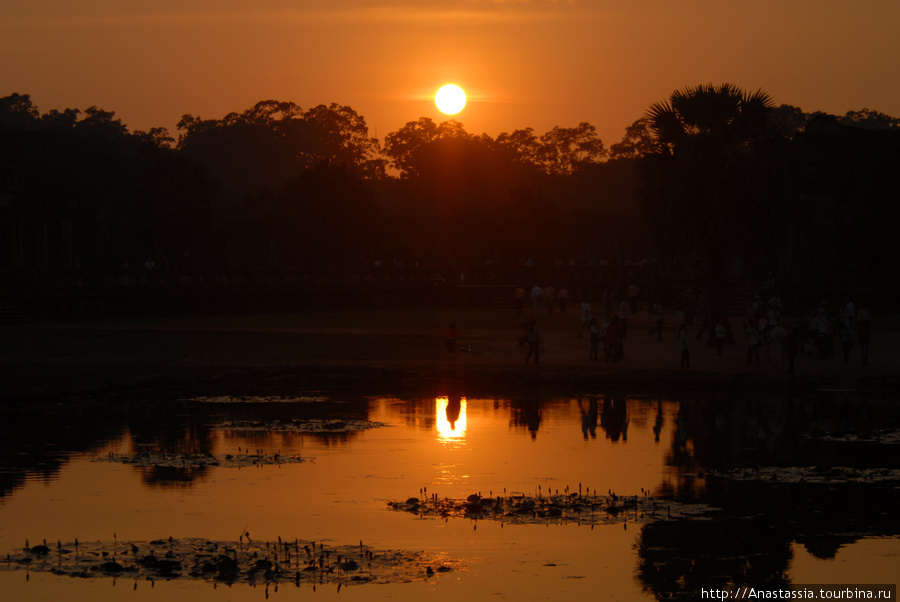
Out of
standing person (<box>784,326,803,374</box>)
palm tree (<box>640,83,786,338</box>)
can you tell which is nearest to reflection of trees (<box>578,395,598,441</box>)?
standing person (<box>784,326,803,374</box>)

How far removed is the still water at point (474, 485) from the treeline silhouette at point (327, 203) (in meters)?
15.1

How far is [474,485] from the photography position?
45.6 ft

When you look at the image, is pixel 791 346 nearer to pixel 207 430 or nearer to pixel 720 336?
pixel 720 336

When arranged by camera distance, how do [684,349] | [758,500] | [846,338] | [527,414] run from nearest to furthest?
[758,500], [527,414], [684,349], [846,338]

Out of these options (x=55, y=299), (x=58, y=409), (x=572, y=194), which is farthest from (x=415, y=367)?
(x=572, y=194)

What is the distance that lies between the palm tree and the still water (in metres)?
11.2

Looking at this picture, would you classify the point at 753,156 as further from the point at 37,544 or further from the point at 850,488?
the point at 37,544

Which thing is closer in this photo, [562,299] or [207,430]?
[207,430]

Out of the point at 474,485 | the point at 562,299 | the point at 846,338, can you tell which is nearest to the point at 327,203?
the point at 562,299

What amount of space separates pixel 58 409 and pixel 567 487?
10621 millimetres

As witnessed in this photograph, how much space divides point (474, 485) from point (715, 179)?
20618mm

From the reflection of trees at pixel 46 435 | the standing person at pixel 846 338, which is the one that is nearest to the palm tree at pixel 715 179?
the standing person at pixel 846 338

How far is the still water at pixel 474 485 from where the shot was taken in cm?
1000

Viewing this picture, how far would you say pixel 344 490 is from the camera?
13.7 metres
